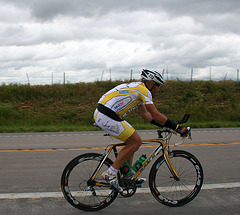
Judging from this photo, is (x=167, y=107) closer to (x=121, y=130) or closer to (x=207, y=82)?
(x=207, y=82)

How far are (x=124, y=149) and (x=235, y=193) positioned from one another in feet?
6.76

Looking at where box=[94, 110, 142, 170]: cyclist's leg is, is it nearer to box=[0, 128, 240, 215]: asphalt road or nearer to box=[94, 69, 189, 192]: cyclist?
box=[94, 69, 189, 192]: cyclist

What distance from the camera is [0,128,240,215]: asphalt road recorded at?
3.98m

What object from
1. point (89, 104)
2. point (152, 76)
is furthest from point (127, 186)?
point (89, 104)

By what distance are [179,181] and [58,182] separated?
2.24 meters

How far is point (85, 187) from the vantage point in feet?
13.3

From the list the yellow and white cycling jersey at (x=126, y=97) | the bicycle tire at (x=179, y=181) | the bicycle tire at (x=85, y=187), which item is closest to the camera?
the yellow and white cycling jersey at (x=126, y=97)

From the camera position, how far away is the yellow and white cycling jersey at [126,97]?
3793 mm

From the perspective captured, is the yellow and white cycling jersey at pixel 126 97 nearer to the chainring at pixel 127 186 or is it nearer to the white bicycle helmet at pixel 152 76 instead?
the white bicycle helmet at pixel 152 76

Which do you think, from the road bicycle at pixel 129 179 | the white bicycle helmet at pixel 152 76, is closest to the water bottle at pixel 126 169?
the road bicycle at pixel 129 179

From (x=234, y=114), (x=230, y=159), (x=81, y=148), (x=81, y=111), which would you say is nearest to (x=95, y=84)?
(x=81, y=111)

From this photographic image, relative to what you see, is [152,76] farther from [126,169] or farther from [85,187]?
[85,187]

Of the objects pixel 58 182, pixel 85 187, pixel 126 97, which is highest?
pixel 126 97

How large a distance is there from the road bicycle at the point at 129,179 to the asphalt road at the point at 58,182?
15 cm
